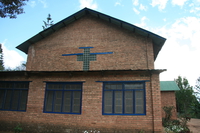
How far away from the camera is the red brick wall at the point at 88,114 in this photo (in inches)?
384

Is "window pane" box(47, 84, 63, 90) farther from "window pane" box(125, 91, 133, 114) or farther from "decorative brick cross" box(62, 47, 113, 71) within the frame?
"window pane" box(125, 91, 133, 114)

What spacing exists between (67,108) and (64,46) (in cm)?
493

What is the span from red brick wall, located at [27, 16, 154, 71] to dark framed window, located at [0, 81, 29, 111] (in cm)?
173

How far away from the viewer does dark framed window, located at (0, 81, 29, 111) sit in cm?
1158

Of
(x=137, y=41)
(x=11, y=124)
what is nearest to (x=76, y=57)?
(x=137, y=41)

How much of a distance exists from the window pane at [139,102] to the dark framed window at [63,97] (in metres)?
3.66

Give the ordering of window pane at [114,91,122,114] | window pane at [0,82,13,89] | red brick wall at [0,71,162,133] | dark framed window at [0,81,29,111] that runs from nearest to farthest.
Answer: red brick wall at [0,71,162,133], window pane at [114,91,122,114], dark framed window at [0,81,29,111], window pane at [0,82,13,89]

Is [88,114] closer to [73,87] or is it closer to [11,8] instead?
[73,87]

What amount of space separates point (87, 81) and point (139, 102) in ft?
11.7

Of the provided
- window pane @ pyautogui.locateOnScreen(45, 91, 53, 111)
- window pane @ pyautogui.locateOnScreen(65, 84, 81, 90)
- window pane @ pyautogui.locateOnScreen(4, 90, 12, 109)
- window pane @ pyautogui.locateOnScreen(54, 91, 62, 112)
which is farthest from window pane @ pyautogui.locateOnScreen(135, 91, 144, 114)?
window pane @ pyautogui.locateOnScreen(4, 90, 12, 109)

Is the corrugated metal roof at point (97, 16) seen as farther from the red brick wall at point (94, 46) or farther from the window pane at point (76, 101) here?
the window pane at point (76, 101)

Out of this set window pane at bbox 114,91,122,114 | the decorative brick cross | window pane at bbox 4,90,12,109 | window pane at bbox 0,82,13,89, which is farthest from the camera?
the decorative brick cross

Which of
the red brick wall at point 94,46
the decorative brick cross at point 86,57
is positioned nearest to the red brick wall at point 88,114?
the red brick wall at point 94,46

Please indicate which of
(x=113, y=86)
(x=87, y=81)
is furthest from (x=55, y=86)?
(x=113, y=86)
